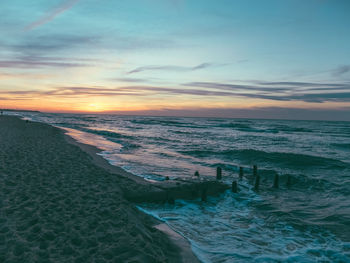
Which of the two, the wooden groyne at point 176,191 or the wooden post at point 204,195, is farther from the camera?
the wooden post at point 204,195

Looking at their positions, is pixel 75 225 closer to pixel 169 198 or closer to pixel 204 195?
pixel 169 198

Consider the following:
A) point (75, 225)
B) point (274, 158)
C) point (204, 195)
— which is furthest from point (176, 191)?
point (274, 158)

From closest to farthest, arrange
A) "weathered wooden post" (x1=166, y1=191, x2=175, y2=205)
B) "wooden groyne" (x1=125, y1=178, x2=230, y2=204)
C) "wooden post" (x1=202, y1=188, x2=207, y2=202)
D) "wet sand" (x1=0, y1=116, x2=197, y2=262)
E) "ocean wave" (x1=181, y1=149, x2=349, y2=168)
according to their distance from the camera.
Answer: "wet sand" (x1=0, y1=116, x2=197, y2=262) → "wooden groyne" (x1=125, y1=178, x2=230, y2=204) → "weathered wooden post" (x1=166, y1=191, x2=175, y2=205) → "wooden post" (x1=202, y1=188, x2=207, y2=202) → "ocean wave" (x1=181, y1=149, x2=349, y2=168)

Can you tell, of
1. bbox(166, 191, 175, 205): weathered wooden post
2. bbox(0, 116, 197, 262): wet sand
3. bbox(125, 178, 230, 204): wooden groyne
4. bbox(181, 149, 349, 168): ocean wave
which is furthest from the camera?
bbox(181, 149, 349, 168): ocean wave

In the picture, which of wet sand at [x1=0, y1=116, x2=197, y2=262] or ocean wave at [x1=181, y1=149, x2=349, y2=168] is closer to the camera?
wet sand at [x1=0, y1=116, x2=197, y2=262]

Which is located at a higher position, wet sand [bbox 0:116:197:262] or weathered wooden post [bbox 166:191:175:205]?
wet sand [bbox 0:116:197:262]

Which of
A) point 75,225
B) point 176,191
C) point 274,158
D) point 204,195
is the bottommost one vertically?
point 274,158

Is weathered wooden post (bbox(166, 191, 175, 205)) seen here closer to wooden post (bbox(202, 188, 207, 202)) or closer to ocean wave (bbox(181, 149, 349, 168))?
wooden post (bbox(202, 188, 207, 202))

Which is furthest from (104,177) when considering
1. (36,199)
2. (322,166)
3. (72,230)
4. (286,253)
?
(322,166)

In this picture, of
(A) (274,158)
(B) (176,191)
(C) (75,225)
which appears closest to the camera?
(C) (75,225)

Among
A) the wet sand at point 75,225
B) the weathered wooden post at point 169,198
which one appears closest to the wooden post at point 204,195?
the weathered wooden post at point 169,198

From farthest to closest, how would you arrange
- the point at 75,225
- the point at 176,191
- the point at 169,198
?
the point at 176,191
the point at 169,198
the point at 75,225

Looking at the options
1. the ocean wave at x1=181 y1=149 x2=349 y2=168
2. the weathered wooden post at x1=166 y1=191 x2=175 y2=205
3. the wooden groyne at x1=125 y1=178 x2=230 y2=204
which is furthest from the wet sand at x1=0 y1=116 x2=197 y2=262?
the ocean wave at x1=181 y1=149 x2=349 y2=168

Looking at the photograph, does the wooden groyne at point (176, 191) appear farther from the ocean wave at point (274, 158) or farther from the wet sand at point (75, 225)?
the ocean wave at point (274, 158)
